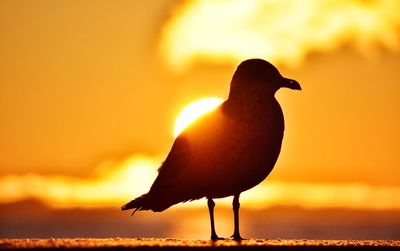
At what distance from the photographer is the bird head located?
59.6 ft

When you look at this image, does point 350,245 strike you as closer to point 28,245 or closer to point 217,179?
point 217,179

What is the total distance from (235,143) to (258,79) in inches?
49.2

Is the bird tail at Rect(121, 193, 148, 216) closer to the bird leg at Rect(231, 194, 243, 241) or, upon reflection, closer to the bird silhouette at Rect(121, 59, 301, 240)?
the bird silhouette at Rect(121, 59, 301, 240)

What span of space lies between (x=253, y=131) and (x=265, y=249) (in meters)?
2.71

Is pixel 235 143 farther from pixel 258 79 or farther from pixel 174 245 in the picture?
pixel 174 245

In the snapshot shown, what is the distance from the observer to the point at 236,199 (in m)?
18.4

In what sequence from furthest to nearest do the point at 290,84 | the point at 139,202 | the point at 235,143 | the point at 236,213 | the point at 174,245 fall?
the point at 139,202 < the point at 290,84 < the point at 236,213 < the point at 235,143 < the point at 174,245

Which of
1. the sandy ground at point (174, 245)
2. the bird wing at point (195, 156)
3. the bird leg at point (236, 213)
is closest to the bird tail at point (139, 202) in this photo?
the bird wing at point (195, 156)

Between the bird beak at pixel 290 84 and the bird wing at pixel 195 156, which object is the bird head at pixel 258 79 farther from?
the bird wing at pixel 195 156

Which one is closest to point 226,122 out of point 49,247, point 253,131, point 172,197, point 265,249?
point 253,131

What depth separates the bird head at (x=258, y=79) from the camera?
1816 centimetres

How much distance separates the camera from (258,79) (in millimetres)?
18219

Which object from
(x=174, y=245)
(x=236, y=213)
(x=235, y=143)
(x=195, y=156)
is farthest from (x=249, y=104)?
(x=174, y=245)

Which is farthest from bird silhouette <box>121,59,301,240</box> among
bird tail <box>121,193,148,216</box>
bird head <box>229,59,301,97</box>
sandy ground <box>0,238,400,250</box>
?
sandy ground <box>0,238,400,250</box>
